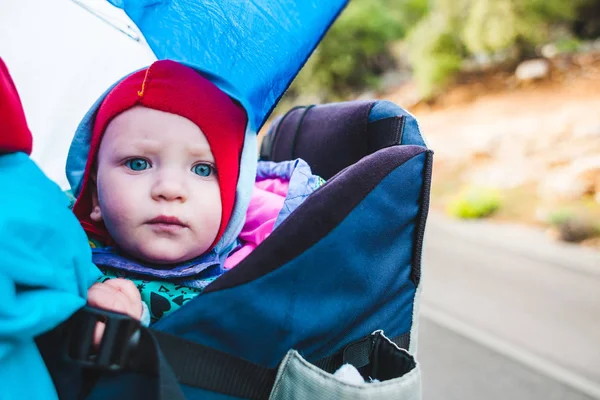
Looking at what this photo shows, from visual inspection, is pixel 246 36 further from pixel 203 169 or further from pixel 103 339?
pixel 103 339

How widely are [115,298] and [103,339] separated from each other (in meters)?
0.13

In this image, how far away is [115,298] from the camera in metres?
0.72

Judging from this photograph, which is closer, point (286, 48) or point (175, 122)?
point (175, 122)

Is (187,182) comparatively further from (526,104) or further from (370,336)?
(526,104)

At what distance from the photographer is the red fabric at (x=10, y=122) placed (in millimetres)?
571

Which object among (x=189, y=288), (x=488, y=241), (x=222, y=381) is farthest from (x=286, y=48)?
(x=488, y=241)

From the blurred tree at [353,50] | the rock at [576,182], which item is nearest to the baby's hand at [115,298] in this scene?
the rock at [576,182]

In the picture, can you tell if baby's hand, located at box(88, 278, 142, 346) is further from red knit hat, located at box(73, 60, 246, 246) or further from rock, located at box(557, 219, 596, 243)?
rock, located at box(557, 219, 596, 243)

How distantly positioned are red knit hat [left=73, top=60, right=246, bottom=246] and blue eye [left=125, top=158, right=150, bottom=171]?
0.10 m

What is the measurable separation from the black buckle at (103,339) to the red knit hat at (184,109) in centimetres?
41

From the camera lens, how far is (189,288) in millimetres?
938

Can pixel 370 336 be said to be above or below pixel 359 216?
below

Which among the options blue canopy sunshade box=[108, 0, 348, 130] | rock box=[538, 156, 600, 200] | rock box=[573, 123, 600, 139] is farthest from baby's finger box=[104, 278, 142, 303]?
rock box=[573, 123, 600, 139]

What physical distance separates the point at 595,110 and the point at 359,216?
8609 mm
